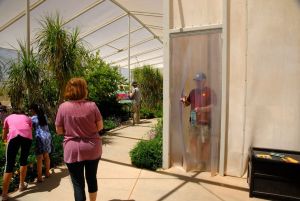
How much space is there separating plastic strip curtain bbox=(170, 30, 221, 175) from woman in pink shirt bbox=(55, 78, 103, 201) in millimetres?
2377

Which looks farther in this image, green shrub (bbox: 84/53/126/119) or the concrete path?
green shrub (bbox: 84/53/126/119)

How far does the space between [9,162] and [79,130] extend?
1664 millimetres

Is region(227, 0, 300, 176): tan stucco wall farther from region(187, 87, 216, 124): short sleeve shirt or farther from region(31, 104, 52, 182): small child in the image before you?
region(31, 104, 52, 182): small child

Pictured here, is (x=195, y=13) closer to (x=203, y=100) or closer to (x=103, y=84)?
(x=203, y=100)

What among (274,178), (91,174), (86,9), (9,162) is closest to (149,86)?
(86,9)

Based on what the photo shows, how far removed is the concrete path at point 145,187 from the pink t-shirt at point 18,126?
873 millimetres

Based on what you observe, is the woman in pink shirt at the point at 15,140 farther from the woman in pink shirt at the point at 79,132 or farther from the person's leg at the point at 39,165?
the woman in pink shirt at the point at 79,132

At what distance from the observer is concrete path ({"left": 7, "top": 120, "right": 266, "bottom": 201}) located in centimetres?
467

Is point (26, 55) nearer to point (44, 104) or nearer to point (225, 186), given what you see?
point (44, 104)

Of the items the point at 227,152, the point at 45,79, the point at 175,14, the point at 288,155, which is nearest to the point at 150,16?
the point at 45,79

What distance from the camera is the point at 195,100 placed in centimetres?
566

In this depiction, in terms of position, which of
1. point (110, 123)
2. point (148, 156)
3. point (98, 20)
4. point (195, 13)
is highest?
point (98, 20)

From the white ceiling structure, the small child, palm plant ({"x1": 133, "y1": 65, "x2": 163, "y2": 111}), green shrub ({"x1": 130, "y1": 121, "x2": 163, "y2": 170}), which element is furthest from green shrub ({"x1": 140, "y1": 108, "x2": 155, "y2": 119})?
the small child

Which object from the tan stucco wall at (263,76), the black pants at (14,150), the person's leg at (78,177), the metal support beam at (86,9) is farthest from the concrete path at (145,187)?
the metal support beam at (86,9)
